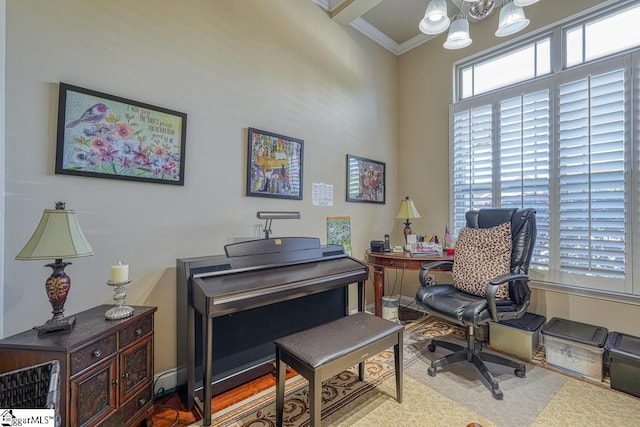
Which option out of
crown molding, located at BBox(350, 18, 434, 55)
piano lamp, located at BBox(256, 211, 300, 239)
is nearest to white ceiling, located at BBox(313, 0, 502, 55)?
crown molding, located at BBox(350, 18, 434, 55)

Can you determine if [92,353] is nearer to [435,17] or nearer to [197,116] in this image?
[197,116]

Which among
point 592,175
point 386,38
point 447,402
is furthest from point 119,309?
point 386,38

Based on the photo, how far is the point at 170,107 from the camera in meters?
1.93

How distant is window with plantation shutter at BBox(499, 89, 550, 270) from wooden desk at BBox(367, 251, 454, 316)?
845mm

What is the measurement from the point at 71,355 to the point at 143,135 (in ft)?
4.24

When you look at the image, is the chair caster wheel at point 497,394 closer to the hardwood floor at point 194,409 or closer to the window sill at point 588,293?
the window sill at point 588,293

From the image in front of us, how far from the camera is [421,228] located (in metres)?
3.62

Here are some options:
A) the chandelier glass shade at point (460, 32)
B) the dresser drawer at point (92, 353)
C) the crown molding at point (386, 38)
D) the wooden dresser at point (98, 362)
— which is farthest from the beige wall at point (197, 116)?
the chandelier glass shade at point (460, 32)

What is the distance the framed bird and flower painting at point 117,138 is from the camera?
155 cm

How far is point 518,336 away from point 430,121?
2537mm

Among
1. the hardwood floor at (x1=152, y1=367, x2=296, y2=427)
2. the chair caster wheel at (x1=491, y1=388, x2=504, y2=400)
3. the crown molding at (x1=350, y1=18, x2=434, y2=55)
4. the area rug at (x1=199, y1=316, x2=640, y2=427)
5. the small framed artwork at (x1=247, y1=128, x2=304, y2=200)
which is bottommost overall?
the hardwood floor at (x1=152, y1=367, x2=296, y2=427)

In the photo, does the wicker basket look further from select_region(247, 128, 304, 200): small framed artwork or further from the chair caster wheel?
the chair caster wheel

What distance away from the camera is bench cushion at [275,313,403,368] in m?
1.44

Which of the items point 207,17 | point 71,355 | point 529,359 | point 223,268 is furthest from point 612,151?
point 71,355
